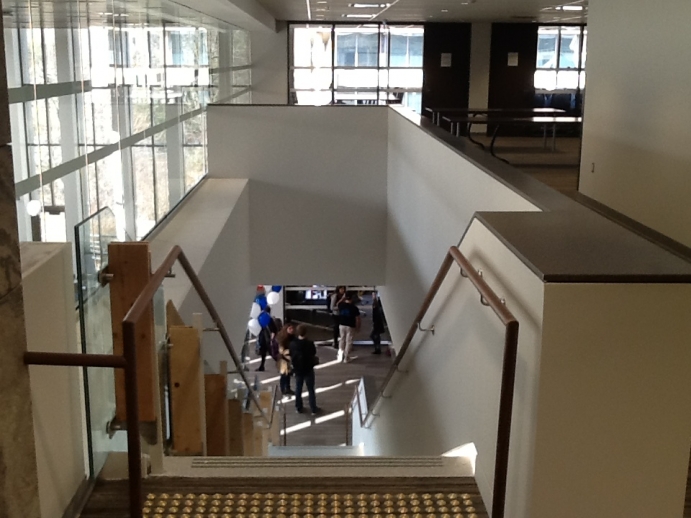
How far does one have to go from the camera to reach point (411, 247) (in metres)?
10.1

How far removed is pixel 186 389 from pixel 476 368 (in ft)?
4.94

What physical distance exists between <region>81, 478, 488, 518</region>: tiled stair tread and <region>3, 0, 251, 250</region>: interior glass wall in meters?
1.49

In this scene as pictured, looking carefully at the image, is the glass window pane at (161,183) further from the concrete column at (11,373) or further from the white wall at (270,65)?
the white wall at (270,65)

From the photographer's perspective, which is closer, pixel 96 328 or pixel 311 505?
pixel 311 505

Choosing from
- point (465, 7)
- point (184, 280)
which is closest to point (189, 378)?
point (184, 280)

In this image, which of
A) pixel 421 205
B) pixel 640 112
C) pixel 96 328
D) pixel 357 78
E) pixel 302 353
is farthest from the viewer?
pixel 357 78

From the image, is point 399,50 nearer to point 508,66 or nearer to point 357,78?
point 357,78

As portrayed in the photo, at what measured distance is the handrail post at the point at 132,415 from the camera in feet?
7.90

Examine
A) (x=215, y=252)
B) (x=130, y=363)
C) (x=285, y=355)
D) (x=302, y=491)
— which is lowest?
(x=285, y=355)

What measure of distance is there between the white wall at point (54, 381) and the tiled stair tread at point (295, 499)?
0.19 m

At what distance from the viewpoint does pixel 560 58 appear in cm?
1986

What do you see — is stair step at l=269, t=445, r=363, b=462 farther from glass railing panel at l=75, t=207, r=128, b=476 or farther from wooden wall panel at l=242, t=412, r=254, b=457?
glass railing panel at l=75, t=207, r=128, b=476

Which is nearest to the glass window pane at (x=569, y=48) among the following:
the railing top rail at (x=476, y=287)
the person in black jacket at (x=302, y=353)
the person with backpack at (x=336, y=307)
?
the person with backpack at (x=336, y=307)

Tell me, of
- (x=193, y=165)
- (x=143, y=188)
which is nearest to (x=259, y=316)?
(x=193, y=165)
